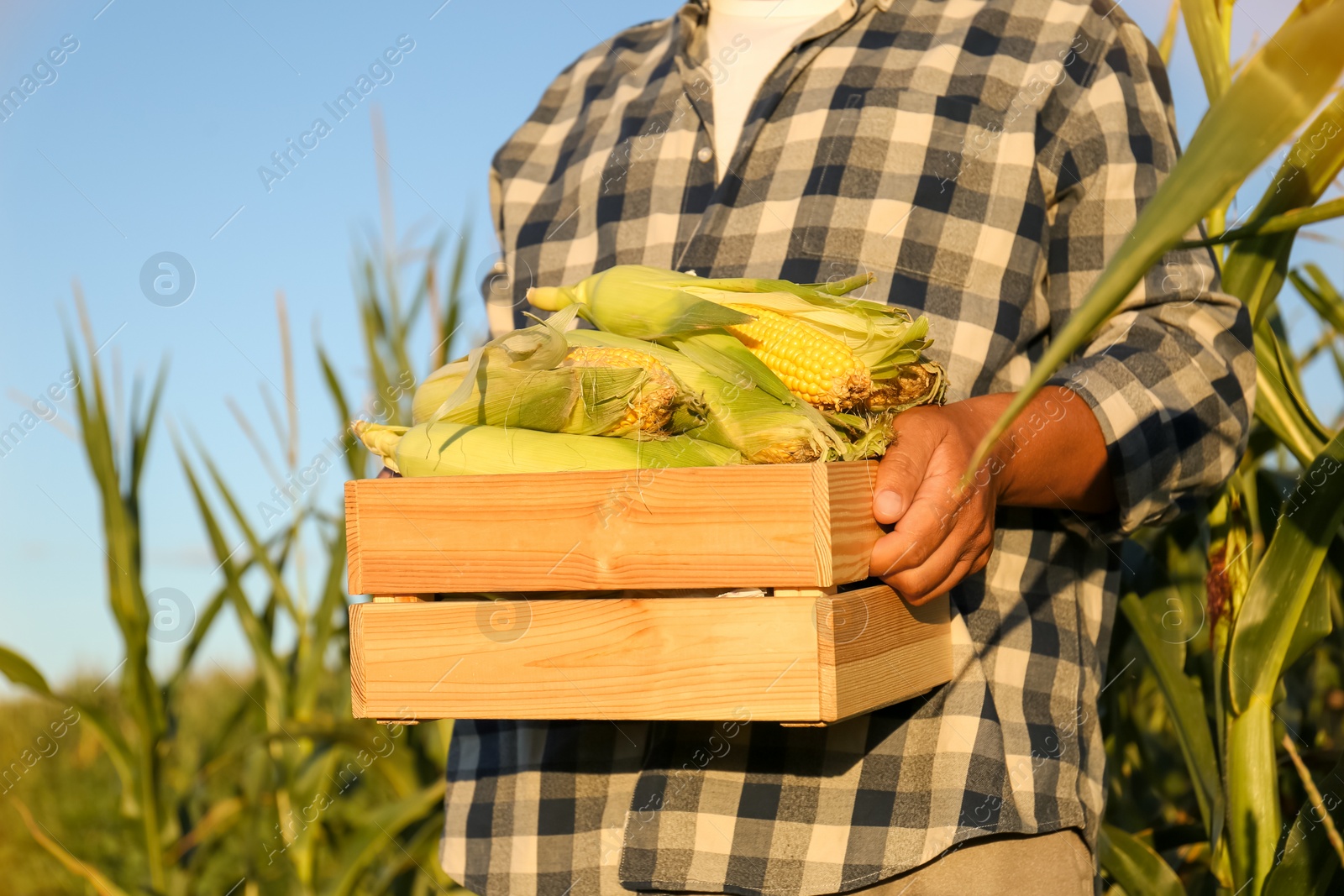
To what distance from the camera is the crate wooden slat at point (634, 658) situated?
2.30 feet

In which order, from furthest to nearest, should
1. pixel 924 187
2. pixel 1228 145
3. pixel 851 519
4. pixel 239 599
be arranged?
pixel 239 599
pixel 924 187
pixel 851 519
pixel 1228 145

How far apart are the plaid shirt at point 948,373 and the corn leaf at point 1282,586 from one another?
10 centimetres

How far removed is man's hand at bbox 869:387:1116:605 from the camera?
746 mm

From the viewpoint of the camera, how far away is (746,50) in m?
1.20

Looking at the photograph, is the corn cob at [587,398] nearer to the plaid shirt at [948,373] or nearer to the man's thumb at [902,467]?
the man's thumb at [902,467]

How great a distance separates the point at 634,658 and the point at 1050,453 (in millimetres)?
429

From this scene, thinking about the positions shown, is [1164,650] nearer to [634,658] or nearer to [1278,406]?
[1278,406]

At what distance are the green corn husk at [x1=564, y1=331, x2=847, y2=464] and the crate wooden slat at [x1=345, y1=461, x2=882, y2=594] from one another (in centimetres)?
3

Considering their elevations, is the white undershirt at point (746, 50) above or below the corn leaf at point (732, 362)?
above

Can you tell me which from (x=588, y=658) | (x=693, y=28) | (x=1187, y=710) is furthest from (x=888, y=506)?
Answer: (x=693, y=28)

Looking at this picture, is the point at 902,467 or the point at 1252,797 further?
the point at 1252,797

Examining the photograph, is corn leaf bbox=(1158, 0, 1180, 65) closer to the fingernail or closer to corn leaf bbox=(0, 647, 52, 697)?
the fingernail

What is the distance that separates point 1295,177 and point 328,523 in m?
1.55

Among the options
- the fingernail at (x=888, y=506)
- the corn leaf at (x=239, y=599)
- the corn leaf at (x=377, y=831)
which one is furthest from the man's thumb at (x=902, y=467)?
the corn leaf at (x=239, y=599)
